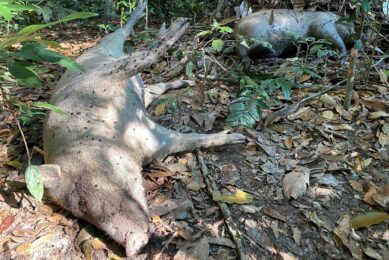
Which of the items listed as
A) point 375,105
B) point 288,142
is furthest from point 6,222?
point 375,105

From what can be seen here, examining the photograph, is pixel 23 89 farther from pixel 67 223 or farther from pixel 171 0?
pixel 171 0

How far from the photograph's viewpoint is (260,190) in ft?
9.58

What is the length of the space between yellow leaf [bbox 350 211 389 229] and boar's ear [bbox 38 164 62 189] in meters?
2.01

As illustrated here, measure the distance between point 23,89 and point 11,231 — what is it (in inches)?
92.7

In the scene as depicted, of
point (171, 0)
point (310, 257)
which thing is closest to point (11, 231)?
point (310, 257)

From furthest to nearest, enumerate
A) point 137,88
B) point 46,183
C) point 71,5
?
point 71,5 < point 137,88 < point 46,183

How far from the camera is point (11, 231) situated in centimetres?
273

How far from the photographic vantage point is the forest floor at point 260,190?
252 cm

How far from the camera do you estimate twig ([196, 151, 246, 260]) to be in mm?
2451

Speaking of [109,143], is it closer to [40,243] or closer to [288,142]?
[40,243]

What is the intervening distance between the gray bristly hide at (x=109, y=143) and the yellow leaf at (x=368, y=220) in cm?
115

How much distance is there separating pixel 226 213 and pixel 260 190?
0.37 meters

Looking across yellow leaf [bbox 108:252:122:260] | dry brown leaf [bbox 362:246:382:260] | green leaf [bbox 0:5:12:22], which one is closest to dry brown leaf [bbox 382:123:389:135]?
dry brown leaf [bbox 362:246:382:260]

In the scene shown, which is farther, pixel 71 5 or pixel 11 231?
pixel 71 5
